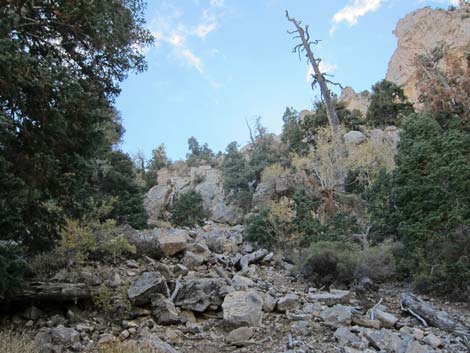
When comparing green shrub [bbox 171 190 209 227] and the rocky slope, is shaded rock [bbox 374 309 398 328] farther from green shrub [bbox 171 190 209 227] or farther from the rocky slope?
green shrub [bbox 171 190 209 227]

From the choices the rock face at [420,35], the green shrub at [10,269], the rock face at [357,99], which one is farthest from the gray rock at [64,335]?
the rock face at [357,99]

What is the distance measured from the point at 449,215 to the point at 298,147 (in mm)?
14967

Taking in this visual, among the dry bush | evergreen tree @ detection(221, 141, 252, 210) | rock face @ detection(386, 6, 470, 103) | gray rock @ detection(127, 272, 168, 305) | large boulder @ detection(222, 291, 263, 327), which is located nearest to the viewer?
large boulder @ detection(222, 291, 263, 327)

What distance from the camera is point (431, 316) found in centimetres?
523

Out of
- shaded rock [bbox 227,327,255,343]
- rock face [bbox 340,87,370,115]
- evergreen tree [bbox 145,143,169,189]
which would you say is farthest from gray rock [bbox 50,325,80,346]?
rock face [bbox 340,87,370,115]

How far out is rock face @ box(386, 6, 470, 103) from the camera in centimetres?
2848

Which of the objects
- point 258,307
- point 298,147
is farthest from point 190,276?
point 298,147

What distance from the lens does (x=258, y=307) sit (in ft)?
18.2

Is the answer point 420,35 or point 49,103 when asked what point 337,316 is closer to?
point 49,103

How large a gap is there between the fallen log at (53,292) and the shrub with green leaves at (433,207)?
6294 mm

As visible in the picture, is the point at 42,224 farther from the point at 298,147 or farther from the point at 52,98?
the point at 298,147

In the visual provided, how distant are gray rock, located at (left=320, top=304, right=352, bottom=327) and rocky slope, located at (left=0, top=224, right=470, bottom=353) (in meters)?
0.01

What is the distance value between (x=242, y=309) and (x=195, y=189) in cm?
2028

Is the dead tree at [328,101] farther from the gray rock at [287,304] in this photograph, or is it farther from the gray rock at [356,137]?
the gray rock at [287,304]
